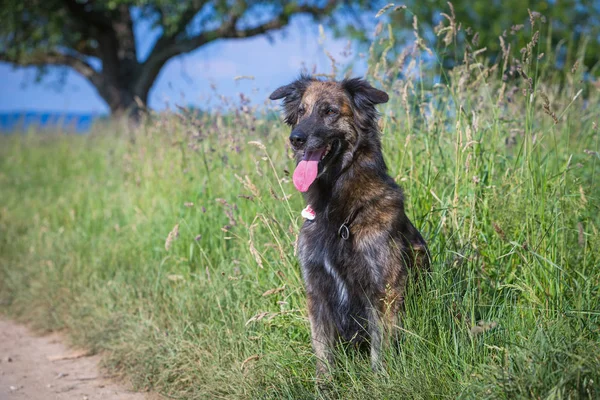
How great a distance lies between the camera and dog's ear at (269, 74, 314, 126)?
12.6ft

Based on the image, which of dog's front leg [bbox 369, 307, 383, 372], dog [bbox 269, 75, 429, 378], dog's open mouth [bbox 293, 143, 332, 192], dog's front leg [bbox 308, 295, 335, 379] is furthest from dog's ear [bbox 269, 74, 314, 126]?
dog's front leg [bbox 369, 307, 383, 372]

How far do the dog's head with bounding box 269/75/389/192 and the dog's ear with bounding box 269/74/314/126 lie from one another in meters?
0.02

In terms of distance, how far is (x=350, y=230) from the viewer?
3338 millimetres

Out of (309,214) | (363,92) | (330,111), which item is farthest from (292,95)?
(309,214)

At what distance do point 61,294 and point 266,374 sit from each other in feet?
9.96

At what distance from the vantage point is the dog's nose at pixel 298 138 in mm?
3350

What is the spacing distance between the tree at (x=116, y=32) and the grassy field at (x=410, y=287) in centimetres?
1048

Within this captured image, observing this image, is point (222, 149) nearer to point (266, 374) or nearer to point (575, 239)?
point (266, 374)

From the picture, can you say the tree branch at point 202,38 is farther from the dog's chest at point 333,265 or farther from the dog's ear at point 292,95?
the dog's chest at point 333,265

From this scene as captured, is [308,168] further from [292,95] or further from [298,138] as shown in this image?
[292,95]

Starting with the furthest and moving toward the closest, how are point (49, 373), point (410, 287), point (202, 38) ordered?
point (202, 38) < point (49, 373) < point (410, 287)

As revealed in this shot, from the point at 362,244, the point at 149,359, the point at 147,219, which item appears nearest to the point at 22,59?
the point at 147,219

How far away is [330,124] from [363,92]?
289 millimetres

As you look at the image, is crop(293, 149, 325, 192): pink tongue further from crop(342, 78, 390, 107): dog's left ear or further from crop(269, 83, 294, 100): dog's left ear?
crop(269, 83, 294, 100): dog's left ear
